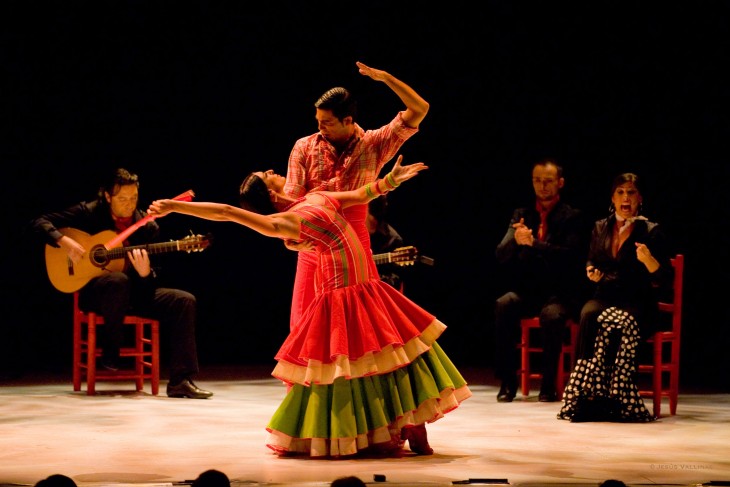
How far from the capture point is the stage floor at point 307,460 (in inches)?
142

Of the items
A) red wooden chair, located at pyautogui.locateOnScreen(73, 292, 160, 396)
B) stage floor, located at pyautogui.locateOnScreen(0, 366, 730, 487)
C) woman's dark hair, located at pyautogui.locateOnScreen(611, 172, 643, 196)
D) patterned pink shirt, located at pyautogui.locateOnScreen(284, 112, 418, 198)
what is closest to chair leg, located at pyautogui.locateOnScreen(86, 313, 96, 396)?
red wooden chair, located at pyautogui.locateOnScreen(73, 292, 160, 396)

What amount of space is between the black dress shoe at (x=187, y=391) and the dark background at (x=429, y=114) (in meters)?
1.16

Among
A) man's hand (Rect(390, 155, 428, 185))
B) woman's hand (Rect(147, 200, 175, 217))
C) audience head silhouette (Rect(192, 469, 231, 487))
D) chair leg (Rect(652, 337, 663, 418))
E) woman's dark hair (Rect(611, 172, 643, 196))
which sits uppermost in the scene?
woman's dark hair (Rect(611, 172, 643, 196))

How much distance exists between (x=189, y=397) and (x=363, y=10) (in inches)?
98.2

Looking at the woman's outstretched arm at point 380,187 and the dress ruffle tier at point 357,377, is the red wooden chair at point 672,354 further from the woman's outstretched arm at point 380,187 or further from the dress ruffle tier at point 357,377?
the woman's outstretched arm at point 380,187

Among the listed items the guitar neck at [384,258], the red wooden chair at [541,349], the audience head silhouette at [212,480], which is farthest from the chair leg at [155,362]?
the audience head silhouette at [212,480]

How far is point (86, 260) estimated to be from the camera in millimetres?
6105

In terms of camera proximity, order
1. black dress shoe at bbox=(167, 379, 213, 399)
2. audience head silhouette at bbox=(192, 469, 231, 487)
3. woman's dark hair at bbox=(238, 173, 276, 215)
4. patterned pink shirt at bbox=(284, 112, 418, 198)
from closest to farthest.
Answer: audience head silhouette at bbox=(192, 469, 231, 487), woman's dark hair at bbox=(238, 173, 276, 215), patterned pink shirt at bbox=(284, 112, 418, 198), black dress shoe at bbox=(167, 379, 213, 399)

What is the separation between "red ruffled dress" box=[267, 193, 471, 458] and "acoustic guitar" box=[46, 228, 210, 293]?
217cm

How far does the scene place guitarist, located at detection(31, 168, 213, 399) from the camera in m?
5.93

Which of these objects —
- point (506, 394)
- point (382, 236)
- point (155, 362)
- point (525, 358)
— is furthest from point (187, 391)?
point (525, 358)

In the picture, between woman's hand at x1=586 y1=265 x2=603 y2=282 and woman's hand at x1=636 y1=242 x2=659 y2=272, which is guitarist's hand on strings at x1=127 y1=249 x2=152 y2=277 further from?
woman's hand at x1=636 y1=242 x2=659 y2=272

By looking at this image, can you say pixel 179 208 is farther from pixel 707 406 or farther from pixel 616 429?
pixel 707 406

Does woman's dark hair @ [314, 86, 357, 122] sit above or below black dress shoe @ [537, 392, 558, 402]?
above
